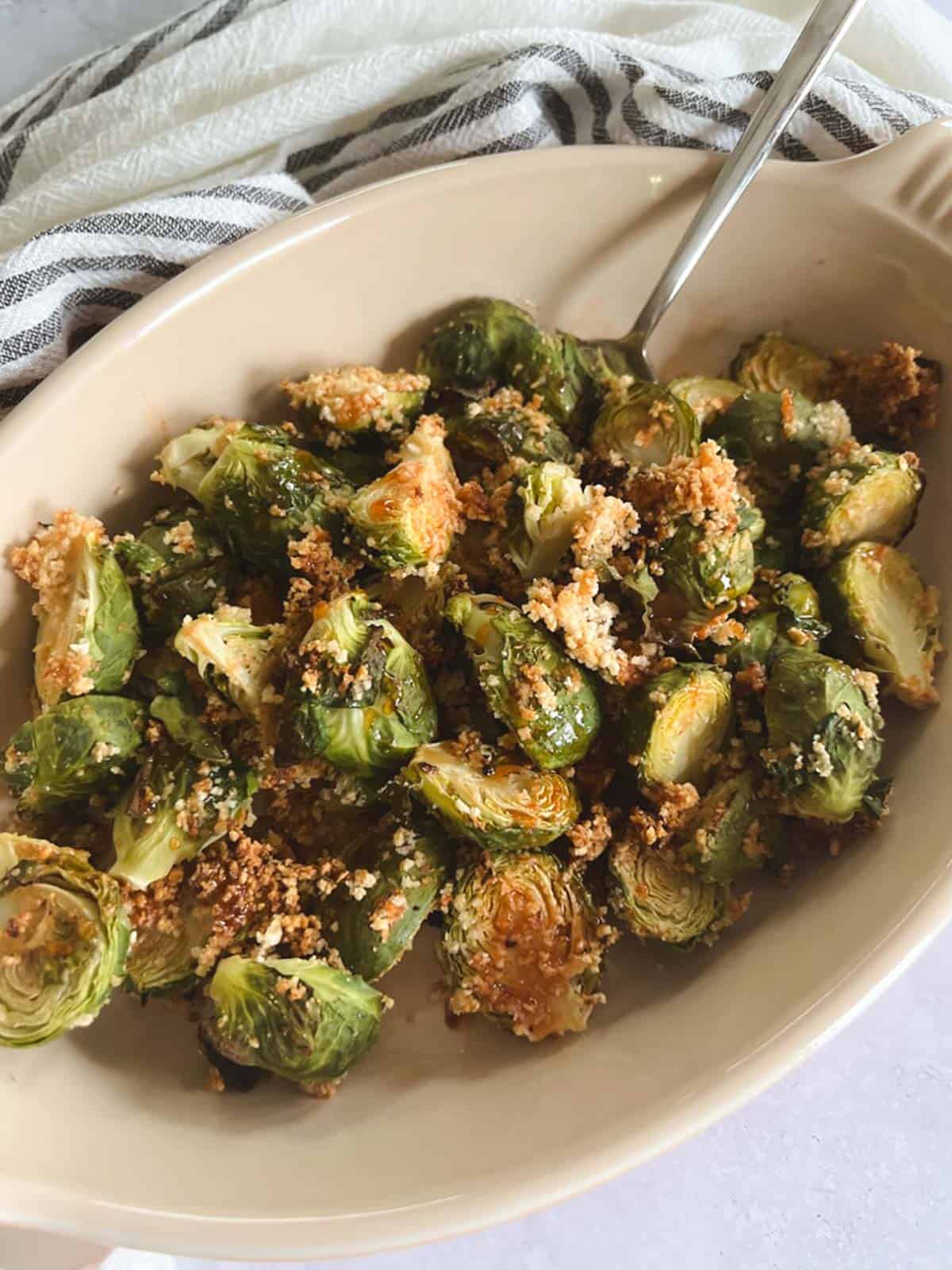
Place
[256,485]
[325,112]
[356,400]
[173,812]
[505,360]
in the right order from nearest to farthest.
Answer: [173,812] → [256,485] → [356,400] → [505,360] → [325,112]

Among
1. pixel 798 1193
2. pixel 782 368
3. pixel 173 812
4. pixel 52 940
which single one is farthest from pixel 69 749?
pixel 798 1193

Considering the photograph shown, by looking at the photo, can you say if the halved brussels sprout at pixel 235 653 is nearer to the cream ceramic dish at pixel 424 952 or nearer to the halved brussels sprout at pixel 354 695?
the halved brussels sprout at pixel 354 695

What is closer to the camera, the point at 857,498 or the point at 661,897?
the point at 661,897

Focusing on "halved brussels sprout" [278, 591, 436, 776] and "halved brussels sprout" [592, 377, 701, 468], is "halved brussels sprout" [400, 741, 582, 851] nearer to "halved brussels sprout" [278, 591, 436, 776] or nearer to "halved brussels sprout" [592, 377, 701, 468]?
"halved brussels sprout" [278, 591, 436, 776]

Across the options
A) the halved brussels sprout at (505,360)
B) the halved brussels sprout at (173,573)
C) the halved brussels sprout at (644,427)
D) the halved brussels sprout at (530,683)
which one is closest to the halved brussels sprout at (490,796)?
the halved brussels sprout at (530,683)

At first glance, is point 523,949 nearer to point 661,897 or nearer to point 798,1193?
point 661,897

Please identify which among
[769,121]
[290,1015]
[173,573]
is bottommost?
[290,1015]

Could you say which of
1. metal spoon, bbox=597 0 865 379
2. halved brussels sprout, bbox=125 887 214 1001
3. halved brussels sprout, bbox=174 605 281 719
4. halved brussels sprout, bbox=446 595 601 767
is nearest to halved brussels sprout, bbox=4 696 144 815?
halved brussels sprout, bbox=174 605 281 719
